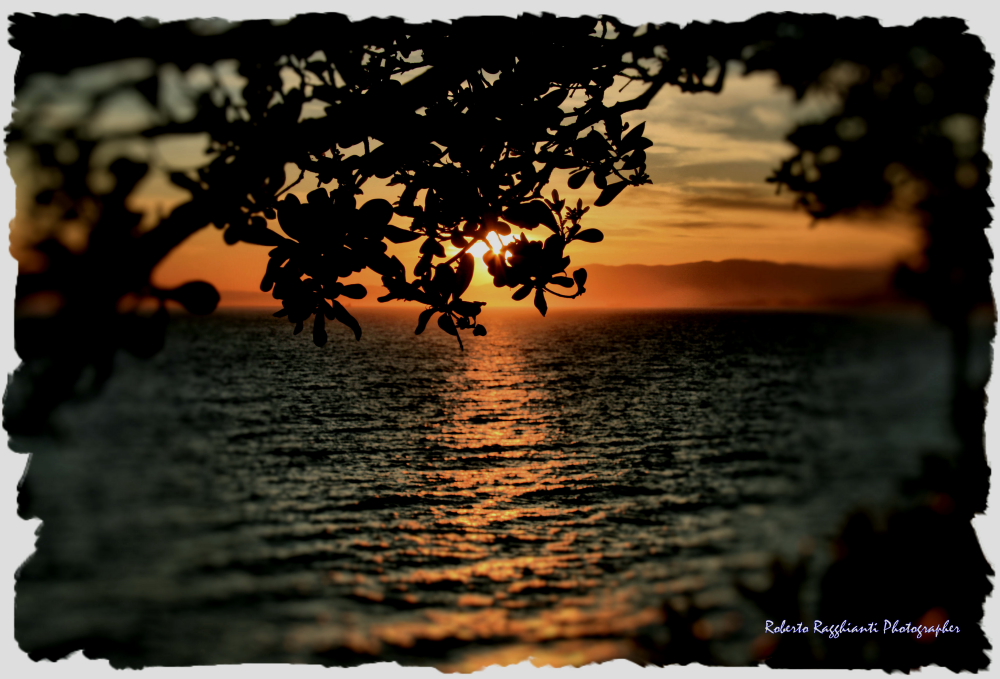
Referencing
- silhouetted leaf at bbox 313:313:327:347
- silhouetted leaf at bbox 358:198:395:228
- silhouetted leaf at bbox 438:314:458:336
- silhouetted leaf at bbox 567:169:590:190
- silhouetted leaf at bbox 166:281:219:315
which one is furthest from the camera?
silhouetted leaf at bbox 567:169:590:190

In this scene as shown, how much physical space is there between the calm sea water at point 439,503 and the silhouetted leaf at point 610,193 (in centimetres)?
277

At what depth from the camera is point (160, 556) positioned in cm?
4009

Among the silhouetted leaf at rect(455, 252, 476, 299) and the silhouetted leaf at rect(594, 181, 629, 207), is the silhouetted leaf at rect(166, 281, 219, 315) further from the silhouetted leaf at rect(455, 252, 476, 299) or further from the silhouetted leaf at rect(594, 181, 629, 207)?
the silhouetted leaf at rect(594, 181, 629, 207)

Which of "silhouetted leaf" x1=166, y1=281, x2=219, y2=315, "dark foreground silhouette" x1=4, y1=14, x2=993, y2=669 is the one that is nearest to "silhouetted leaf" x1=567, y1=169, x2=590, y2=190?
"dark foreground silhouette" x1=4, y1=14, x2=993, y2=669

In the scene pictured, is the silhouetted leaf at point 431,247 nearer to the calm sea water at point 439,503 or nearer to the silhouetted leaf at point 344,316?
the silhouetted leaf at point 344,316

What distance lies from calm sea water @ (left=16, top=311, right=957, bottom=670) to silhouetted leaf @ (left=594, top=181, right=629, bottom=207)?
277 cm

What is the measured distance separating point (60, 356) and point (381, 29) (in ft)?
8.03

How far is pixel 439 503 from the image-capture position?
138 feet

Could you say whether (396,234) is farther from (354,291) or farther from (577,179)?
(577,179)

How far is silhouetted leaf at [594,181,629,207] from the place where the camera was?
4137 mm

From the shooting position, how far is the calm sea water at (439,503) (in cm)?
2878

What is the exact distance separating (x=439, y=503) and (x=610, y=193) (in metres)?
39.7

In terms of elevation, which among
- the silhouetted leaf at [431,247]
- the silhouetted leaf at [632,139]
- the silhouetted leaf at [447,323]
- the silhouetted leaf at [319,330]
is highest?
the silhouetted leaf at [632,139]

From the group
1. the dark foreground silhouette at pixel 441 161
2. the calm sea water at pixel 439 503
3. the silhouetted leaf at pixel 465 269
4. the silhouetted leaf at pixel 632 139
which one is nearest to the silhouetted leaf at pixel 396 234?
the dark foreground silhouette at pixel 441 161
